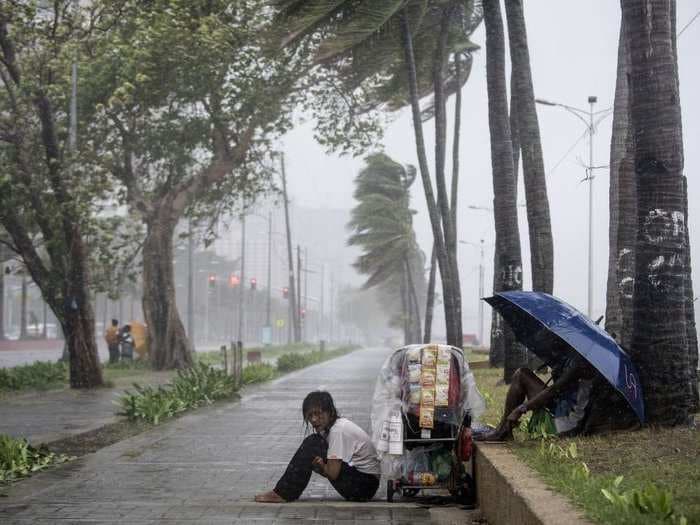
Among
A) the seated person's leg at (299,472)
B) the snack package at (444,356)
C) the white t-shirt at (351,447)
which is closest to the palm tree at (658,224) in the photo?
the snack package at (444,356)

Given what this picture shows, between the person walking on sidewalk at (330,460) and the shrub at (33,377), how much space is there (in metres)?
17.1

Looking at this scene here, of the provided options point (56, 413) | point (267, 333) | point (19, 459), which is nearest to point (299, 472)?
point (19, 459)

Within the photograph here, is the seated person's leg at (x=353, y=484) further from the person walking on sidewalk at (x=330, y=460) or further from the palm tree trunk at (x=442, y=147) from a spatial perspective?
the palm tree trunk at (x=442, y=147)

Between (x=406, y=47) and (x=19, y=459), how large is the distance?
17994 mm

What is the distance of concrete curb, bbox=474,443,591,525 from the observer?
5871 millimetres

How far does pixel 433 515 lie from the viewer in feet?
29.0

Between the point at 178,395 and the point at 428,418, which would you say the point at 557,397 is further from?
the point at 178,395

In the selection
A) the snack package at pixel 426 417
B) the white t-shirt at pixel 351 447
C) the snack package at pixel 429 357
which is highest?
the snack package at pixel 429 357

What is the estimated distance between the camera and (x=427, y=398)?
9305mm

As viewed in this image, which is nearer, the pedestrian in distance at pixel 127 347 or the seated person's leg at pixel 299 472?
the seated person's leg at pixel 299 472

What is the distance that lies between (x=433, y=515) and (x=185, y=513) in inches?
75.6

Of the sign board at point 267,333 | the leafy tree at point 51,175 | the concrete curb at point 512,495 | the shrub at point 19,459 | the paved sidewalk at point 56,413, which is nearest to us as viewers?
the concrete curb at point 512,495

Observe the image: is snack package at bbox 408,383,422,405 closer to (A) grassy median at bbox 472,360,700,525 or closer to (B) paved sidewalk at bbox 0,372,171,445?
(A) grassy median at bbox 472,360,700,525

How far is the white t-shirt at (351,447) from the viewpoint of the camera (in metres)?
9.31
